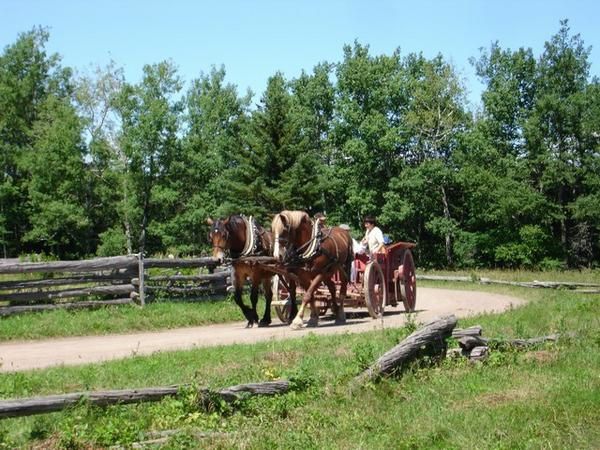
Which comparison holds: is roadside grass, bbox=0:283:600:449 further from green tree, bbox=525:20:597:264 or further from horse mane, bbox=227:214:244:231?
green tree, bbox=525:20:597:264

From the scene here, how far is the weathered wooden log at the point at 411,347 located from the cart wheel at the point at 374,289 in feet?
20.6

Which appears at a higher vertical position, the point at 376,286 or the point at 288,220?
the point at 288,220

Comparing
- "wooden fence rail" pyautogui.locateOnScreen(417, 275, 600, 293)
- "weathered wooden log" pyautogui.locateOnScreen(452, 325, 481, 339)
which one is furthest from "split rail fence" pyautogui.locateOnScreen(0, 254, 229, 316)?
"wooden fence rail" pyautogui.locateOnScreen(417, 275, 600, 293)

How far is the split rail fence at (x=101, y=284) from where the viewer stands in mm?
16922

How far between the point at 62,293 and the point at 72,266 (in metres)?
0.72

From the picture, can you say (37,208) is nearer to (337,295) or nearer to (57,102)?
(57,102)

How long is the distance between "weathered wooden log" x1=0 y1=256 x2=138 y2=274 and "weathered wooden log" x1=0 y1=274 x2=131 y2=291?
0.31 metres

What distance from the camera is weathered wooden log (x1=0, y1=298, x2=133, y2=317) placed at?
16.7m

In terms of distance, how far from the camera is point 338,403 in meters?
7.92

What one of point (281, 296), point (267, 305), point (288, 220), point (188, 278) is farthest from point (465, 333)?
point (188, 278)

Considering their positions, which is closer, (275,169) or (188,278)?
(188,278)

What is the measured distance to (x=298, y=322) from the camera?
14625 millimetres

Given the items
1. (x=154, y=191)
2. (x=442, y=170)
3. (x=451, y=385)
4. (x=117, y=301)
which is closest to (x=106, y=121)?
(x=154, y=191)

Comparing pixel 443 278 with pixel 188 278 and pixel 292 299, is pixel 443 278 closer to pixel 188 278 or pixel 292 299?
pixel 188 278
